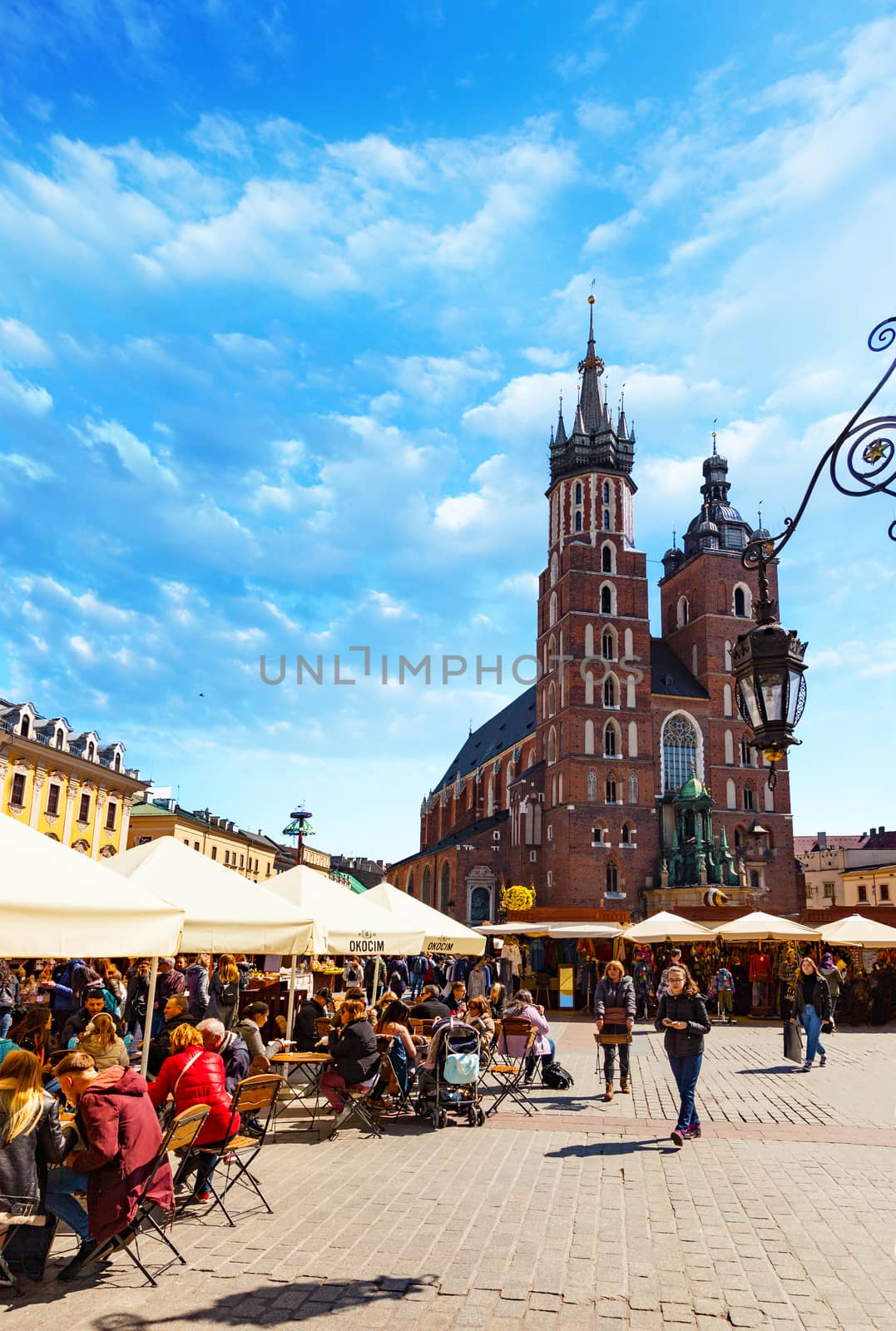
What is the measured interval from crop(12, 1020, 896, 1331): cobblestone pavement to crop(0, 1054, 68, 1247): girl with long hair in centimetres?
50

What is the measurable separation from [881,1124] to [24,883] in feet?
28.4

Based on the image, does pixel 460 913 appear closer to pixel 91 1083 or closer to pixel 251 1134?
pixel 251 1134

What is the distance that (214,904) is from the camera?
8.83m

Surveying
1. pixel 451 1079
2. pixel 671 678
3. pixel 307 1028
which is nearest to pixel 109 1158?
pixel 451 1079

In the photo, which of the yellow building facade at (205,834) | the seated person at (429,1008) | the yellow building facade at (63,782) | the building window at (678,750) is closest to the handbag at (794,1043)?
the seated person at (429,1008)

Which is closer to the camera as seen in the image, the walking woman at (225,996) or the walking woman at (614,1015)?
the walking woman at (225,996)

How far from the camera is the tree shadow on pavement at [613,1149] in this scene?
26.5ft

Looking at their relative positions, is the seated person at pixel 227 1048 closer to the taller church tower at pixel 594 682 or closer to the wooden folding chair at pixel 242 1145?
the wooden folding chair at pixel 242 1145

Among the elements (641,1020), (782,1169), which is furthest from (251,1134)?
(641,1020)

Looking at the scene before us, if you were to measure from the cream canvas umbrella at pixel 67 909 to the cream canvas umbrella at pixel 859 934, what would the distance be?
1649 cm

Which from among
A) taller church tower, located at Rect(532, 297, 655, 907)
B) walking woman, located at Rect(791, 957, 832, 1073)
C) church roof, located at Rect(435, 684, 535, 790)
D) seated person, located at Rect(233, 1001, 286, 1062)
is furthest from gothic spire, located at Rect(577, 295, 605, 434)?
seated person, located at Rect(233, 1001, 286, 1062)

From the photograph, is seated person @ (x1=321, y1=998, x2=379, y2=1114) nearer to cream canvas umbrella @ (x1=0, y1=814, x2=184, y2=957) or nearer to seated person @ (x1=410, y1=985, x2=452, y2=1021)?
seated person @ (x1=410, y1=985, x2=452, y2=1021)

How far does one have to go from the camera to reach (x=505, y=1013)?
11.5 meters

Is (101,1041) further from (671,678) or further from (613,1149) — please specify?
(671,678)
